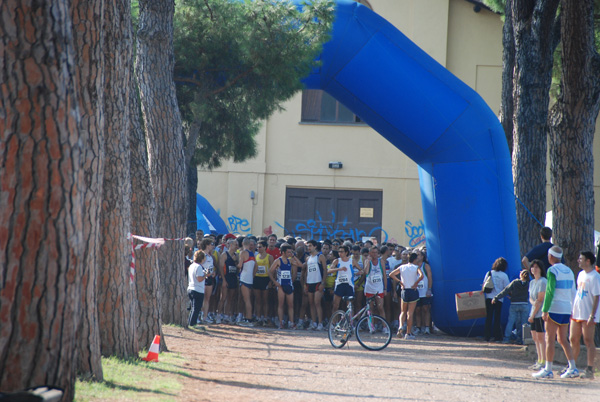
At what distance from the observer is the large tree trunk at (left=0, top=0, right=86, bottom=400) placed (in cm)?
505

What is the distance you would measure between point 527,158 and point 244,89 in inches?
219

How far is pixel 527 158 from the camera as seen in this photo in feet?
48.8

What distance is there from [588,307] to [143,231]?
5914 millimetres

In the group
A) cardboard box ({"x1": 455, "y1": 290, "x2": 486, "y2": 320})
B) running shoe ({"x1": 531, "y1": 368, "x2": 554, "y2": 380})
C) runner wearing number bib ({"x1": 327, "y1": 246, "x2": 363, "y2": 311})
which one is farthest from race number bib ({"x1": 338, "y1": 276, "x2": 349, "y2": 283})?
running shoe ({"x1": 531, "y1": 368, "x2": 554, "y2": 380})

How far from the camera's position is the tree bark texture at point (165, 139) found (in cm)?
1247

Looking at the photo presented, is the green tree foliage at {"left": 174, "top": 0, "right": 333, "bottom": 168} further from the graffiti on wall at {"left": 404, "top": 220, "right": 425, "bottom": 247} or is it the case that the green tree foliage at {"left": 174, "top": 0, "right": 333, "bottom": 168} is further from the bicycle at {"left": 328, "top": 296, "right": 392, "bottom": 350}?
the graffiti on wall at {"left": 404, "top": 220, "right": 425, "bottom": 247}

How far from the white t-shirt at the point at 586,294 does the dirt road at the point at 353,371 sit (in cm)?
86

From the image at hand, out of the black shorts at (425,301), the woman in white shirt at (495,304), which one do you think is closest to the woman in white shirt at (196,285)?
the black shorts at (425,301)

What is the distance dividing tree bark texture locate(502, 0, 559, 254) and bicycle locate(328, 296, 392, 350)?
13.4 feet

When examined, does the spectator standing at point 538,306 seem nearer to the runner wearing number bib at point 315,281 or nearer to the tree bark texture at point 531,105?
the tree bark texture at point 531,105

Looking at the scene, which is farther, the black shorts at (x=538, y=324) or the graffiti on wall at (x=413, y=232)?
the graffiti on wall at (x=413, y=232)

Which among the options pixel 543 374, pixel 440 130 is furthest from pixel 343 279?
pixel 543 374

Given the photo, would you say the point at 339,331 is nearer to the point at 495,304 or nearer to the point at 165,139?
the point at 495,304

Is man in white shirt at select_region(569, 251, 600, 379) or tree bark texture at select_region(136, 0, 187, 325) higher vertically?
tree bark texture at select_region(136, 0, 187, 325)
